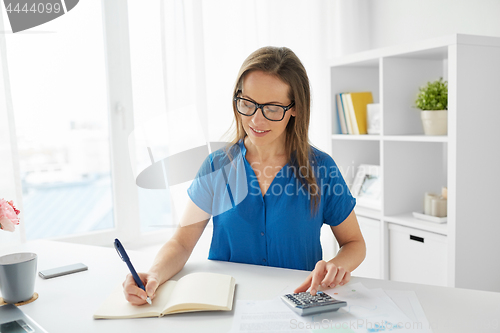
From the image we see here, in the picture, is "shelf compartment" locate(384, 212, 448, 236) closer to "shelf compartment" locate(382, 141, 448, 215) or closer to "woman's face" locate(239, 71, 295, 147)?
"shelf compartment" locate(382, 141, 448, 215)

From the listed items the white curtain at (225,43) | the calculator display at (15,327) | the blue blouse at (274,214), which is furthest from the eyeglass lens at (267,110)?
the white curtain at (225,43)

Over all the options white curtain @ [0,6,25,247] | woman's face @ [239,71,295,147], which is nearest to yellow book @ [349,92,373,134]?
woman's face @ [239,71,295,147]

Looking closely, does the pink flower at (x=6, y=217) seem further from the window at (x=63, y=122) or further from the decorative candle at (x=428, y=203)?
the decorative candle at (x=428, y=203)

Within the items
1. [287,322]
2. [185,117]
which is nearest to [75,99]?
[185,117]

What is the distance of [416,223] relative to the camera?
2076mm

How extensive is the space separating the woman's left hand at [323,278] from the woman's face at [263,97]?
0.49 meters

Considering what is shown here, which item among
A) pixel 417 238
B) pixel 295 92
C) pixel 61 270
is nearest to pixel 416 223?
pixel 417 238

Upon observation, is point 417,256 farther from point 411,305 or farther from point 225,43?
point 225,43

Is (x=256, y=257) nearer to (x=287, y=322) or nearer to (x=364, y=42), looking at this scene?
(x=287, y=322)

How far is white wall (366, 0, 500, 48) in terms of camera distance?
2111 millimetres

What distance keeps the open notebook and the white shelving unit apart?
1277mm

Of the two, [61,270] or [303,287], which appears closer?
[303,287]

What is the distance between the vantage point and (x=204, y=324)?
888 mm

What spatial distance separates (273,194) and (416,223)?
3.41 ft
